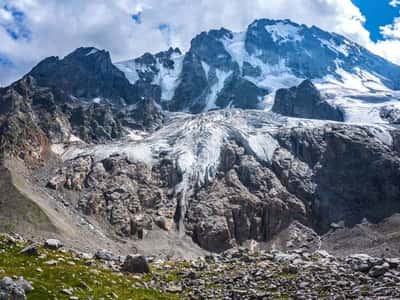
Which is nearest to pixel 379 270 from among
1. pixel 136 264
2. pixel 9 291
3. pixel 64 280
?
pixel 136 264

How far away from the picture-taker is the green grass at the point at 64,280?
94.3ft

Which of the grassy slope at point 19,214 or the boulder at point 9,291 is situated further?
the grassy slope at point 19,214

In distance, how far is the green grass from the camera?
28734mm

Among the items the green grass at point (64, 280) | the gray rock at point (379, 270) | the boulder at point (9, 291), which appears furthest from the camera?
the gray rock at point (379, 270)

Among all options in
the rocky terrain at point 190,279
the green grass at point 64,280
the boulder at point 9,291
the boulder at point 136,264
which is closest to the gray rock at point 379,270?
the rocky terrain at point 190,279

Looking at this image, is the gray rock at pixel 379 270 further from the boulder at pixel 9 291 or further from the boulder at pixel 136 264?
the boulder at pixel 9 291

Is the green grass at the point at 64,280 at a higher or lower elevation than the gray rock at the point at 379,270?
lower

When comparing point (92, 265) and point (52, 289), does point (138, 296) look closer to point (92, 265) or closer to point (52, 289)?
point (52, 289)

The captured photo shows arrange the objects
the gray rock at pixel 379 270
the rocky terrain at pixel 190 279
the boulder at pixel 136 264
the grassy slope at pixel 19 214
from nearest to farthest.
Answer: the rocky terrain at pixel 190 279, the gray rock at pixel 379 270, the boulder at pixel 136 264, the grassy slope at pixel 19 214

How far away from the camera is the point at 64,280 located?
104 feet

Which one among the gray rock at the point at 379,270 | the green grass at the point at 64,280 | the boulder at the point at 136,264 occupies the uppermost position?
the gray rock at the point at 379,270

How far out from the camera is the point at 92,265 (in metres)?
44.5

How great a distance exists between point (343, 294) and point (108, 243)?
480 feet

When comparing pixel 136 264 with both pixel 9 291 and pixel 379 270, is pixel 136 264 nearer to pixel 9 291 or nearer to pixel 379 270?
pixel 379 270
